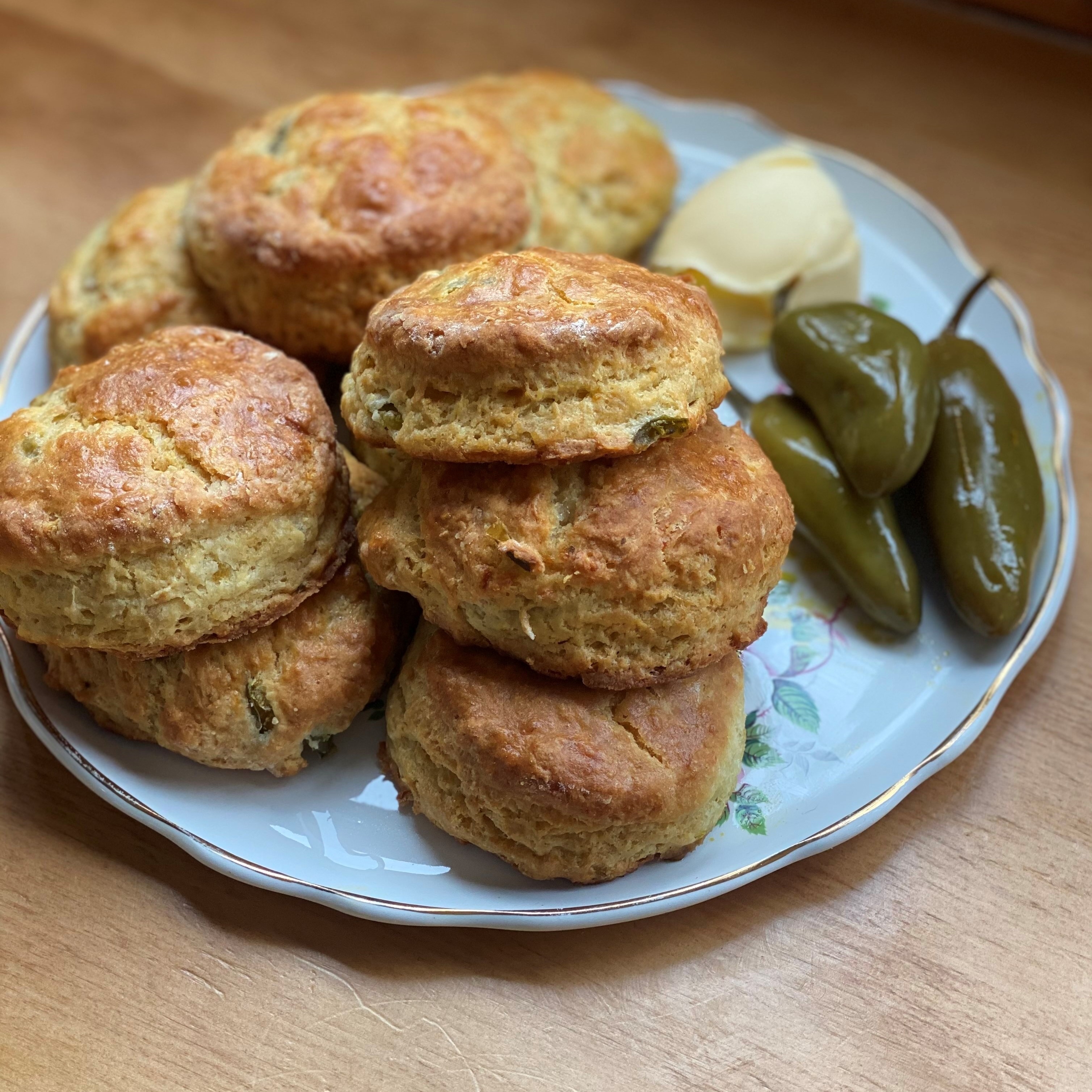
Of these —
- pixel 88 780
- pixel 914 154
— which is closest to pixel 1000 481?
pixel 914 154

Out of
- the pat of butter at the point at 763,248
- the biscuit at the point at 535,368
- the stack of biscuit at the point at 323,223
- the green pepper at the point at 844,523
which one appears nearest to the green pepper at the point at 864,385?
the green pepper at the point at 844,523

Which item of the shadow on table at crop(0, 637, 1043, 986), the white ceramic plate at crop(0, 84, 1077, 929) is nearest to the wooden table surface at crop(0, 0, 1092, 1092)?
the shadow on table at crop(0, 637, 1043, 986)

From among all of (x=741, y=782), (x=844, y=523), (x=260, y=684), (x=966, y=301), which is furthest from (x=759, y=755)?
(x=966, y=301)

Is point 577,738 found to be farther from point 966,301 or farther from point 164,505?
point 966,301

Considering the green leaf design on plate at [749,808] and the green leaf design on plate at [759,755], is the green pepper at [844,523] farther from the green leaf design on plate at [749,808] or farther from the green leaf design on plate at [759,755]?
the green leaf design on plate at [749,808]

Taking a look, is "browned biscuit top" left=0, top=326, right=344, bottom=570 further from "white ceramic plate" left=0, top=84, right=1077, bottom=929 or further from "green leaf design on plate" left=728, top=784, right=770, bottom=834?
"green leaf design on plate" left=728, top=784, right=770, bottom=834

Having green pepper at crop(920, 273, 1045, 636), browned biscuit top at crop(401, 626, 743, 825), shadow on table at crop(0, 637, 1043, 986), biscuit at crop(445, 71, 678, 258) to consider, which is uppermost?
biscuit at crop(445, 71, 678, 258)
